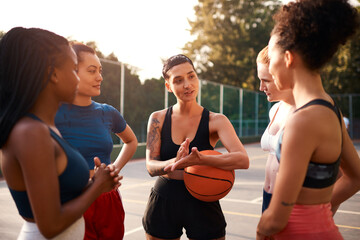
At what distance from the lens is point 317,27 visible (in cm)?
163

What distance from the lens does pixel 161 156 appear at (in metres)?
3.00

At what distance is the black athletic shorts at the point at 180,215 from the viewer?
2760 mm

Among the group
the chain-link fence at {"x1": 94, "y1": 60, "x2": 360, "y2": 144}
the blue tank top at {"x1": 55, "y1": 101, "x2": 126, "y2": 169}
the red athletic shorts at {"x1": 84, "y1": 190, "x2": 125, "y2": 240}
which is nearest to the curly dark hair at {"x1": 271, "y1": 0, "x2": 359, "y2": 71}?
the blue tank top at {"x1": 55, "y1": 101, "x2": 126, "y2": 169}

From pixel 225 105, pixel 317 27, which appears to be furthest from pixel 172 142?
pixel 225 105

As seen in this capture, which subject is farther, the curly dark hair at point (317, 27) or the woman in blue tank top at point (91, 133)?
the woman in blue tank top at point (91, 133)

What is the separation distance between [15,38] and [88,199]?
82 centimetres

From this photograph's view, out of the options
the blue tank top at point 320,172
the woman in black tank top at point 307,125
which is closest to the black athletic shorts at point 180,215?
the woman in black tank top at point 307,125

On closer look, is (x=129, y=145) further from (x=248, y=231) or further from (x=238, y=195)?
(x=238, y=195)

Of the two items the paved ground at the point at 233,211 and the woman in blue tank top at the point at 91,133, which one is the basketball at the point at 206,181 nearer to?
the woman in blue tank top at the point at 91,133

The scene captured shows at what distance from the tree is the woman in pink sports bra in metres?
42.2

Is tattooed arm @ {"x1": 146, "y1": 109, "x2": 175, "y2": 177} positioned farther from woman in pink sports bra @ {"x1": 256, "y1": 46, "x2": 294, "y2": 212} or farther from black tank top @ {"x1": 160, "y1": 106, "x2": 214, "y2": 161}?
woman in pink sports bra @ {"x1": 256, "y1": 46, "x2": 294, "y2": 212}

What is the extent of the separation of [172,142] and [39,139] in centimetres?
143

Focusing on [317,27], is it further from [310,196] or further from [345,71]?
[345,71]

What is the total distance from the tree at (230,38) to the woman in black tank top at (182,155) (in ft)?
138
